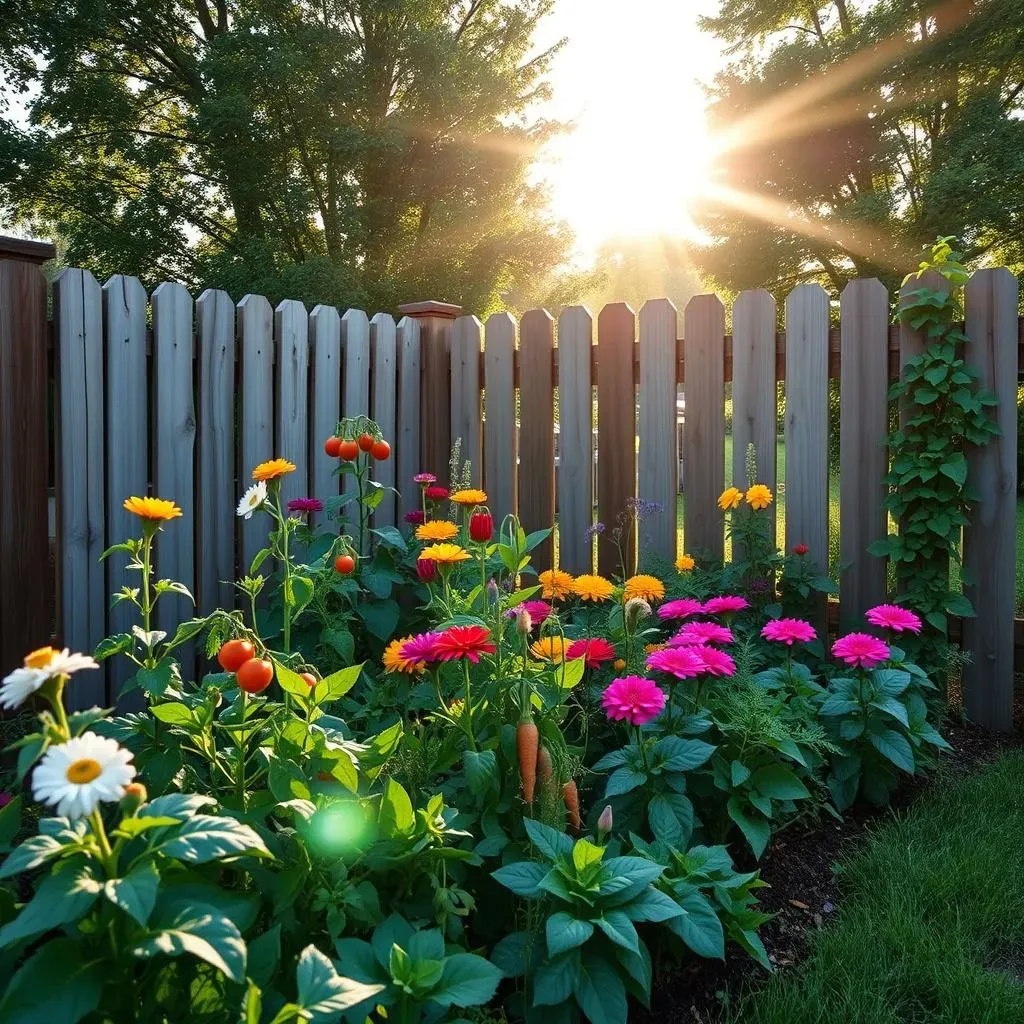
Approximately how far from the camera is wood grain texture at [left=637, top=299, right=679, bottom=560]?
135 inches

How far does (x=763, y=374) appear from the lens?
3299 millimetres

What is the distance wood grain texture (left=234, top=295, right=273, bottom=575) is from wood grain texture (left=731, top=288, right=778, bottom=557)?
1894 mm

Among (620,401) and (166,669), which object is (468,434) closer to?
(620,401)

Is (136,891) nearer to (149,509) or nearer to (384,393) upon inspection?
(149,509)

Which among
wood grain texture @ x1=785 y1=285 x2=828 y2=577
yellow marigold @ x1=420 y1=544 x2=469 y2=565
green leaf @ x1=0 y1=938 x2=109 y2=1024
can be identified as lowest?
green leaf @ x1=0 y1=938 x2=109 y2=1024

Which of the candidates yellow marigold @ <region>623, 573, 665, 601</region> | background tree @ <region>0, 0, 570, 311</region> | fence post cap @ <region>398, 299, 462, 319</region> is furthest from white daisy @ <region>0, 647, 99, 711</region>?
background tree @ <region>0, 0, 570, 311</region>

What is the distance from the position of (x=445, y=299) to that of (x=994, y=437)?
9555mm

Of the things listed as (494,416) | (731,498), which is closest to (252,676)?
(731,498)

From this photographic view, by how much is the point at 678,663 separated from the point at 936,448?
1699 mm

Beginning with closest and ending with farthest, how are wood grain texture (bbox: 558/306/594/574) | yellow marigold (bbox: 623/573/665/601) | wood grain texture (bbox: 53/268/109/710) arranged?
yellow marigold (bbox: 623/573/665/601) → wood grain texture (bbox: 53/268/109/710) → wood grain texture (bbox: 558/306/594/574)

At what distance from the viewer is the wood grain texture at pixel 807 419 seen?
10.5ft

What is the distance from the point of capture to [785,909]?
1.80 m

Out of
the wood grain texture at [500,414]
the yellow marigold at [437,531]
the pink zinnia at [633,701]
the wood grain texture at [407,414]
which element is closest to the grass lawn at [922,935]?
the pink zinnia at [633,701]

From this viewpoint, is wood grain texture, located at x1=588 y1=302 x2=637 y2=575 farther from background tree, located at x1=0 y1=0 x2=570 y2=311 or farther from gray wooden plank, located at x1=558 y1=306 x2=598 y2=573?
background tree, located at x1=0 y1=0 x2=570 y2=311
